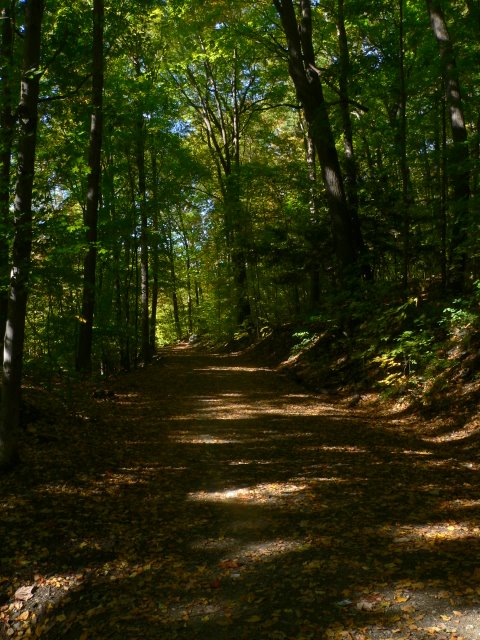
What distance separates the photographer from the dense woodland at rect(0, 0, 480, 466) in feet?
24.7

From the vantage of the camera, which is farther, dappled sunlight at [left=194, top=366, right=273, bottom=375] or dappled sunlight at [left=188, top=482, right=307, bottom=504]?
dappled sunlight at [left=194, top=366, right=273, bottom=375]

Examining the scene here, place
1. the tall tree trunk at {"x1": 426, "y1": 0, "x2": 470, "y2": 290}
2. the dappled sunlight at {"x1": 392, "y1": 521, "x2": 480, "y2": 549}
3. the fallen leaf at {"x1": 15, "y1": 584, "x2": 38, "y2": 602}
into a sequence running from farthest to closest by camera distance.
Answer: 1. the tall tree trunk at {"x1": 426, "y1": 0, "x2": 470, "y2": 290}
2. the dappled sunlight at {"x1": 392, "y1": 521, "x2": 480, "y2": 549}
3. the fallen leaf at {"x1": 15, "y1": 584, "x2": 38, "y2": 602}

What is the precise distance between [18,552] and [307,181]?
14.6m

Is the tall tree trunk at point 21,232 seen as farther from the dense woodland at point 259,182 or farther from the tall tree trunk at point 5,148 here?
the tall tree trunk at point 5,148

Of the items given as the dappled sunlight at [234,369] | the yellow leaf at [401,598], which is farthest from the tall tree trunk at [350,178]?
the yellow leaf at [401,598]

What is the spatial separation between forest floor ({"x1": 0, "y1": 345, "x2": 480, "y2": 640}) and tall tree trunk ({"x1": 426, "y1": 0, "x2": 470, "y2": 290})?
4.15 metres

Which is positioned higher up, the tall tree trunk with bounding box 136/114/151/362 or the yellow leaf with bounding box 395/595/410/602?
the tall tree trunk with bounding box 136/114/151/362

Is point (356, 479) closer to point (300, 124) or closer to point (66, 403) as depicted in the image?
point (66, 403)

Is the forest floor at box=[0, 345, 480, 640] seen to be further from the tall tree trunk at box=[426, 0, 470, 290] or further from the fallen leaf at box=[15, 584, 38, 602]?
the tall tree trunk at box=[426, 0, 470, 290]

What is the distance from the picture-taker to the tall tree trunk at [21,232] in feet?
20.6

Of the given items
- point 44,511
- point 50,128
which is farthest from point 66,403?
point 50,128

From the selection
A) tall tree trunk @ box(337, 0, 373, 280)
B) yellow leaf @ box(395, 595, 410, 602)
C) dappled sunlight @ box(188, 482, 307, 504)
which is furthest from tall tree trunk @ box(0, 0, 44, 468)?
tall tree trunk @ box(337, 0, 373, 280)

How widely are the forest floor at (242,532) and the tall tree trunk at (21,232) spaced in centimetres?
91

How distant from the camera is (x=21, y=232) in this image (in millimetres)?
6258
